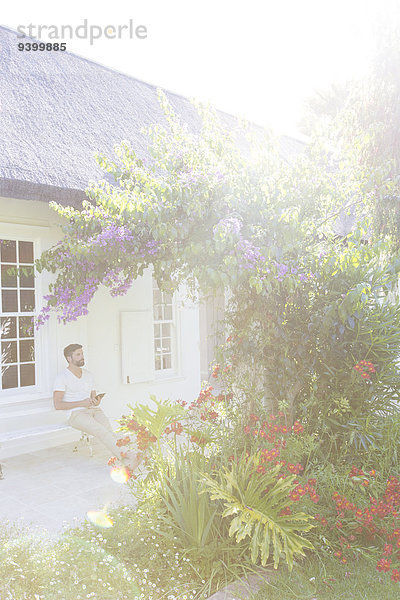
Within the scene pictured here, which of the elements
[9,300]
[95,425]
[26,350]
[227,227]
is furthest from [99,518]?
[9,300]

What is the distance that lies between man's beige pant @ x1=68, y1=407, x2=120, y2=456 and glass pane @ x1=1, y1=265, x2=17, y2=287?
170 cm

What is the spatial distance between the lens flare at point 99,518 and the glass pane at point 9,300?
287 centimetres

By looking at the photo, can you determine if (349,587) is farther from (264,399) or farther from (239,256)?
(239,256)

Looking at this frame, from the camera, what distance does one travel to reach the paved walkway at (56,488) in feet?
13.3

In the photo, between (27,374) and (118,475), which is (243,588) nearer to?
(118,475)

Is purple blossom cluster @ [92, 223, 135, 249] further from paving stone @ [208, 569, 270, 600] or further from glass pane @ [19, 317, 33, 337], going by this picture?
paving stone @ [208, 569, 270, 600]

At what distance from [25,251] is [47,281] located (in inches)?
17.0

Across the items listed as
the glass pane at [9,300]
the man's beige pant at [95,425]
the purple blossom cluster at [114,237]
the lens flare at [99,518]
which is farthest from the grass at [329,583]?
the glass pane at [9,300]

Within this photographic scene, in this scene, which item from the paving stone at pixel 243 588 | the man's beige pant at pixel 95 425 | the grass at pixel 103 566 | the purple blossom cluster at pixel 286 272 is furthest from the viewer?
the man's beige pant at pixel 95 425

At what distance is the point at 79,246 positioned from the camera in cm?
475

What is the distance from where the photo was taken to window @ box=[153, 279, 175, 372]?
7.91 m

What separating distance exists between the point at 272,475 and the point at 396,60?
5.15m

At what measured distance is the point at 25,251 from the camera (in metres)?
6.27

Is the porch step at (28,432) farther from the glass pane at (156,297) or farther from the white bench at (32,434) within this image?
the glass pane at (156,297)
